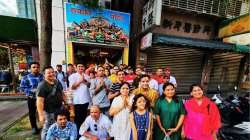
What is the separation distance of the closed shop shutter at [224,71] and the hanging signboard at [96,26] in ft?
20.3

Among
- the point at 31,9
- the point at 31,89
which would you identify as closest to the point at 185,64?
the point at 31,89

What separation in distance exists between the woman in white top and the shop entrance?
5.25m

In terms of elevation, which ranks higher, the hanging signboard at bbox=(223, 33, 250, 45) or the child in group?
the hanging signboard at bbox=(223, 33, 250, 45)

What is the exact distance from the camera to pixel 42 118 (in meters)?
2.72

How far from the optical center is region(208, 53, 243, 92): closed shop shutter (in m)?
9.57

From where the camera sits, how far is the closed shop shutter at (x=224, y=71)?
377 inches

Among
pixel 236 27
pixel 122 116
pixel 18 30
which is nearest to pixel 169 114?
pixel 122 116

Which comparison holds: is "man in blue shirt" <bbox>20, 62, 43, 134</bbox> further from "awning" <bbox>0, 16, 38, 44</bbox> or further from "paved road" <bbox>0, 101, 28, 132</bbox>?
"awning" <bbox>0, 16, 38, 44</bbox>

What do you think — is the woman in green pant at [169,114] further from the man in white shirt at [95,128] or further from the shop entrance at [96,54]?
the shop entrance at [96,54]

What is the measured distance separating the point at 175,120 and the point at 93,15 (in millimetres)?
6193

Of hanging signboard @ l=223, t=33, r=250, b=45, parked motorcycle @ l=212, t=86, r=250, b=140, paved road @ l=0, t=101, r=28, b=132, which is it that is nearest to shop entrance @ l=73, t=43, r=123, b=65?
paved road @ l=0, t=101, r=28, b=132

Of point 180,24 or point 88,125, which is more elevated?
point 180,24

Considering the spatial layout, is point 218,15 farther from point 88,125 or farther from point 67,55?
point 88,125

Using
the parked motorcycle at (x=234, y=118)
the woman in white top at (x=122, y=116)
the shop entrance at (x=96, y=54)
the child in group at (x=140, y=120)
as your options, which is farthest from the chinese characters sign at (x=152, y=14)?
the child in group at (x=140, y=120)
